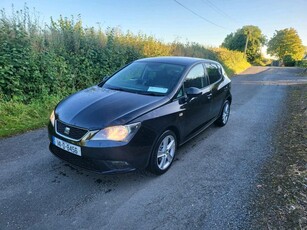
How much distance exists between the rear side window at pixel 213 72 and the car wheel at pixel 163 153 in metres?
2.00

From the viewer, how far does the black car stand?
3.08 metres

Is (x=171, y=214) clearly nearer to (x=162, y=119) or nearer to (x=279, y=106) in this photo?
(x=162, y=119)

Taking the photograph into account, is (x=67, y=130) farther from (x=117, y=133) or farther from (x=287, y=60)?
(x=287, y=60)

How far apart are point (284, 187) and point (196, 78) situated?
2314mm

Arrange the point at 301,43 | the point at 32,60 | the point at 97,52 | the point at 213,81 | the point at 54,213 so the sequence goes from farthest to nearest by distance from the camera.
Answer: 1. the point at 301,43
2. the point at 97,52
3. the point at 32,60
4. the point at 213,81
5. the point at 54,213

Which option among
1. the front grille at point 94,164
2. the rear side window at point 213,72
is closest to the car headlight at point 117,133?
the front grille at point 94,164

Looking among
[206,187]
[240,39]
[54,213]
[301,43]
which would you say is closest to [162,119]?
[206,187]

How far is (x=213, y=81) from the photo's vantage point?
5.34 m

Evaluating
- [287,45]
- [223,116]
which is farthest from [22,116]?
[287,45]

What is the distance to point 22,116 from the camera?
223 inches

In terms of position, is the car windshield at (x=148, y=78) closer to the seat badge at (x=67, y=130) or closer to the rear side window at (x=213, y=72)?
the rear side window at (x=213, y=72)

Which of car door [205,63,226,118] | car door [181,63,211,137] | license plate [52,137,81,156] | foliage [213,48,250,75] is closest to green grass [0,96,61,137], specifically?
license plate [52,137,81,156]

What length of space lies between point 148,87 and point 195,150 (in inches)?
61.8

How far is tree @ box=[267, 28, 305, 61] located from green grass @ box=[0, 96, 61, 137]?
7360 centimetres
